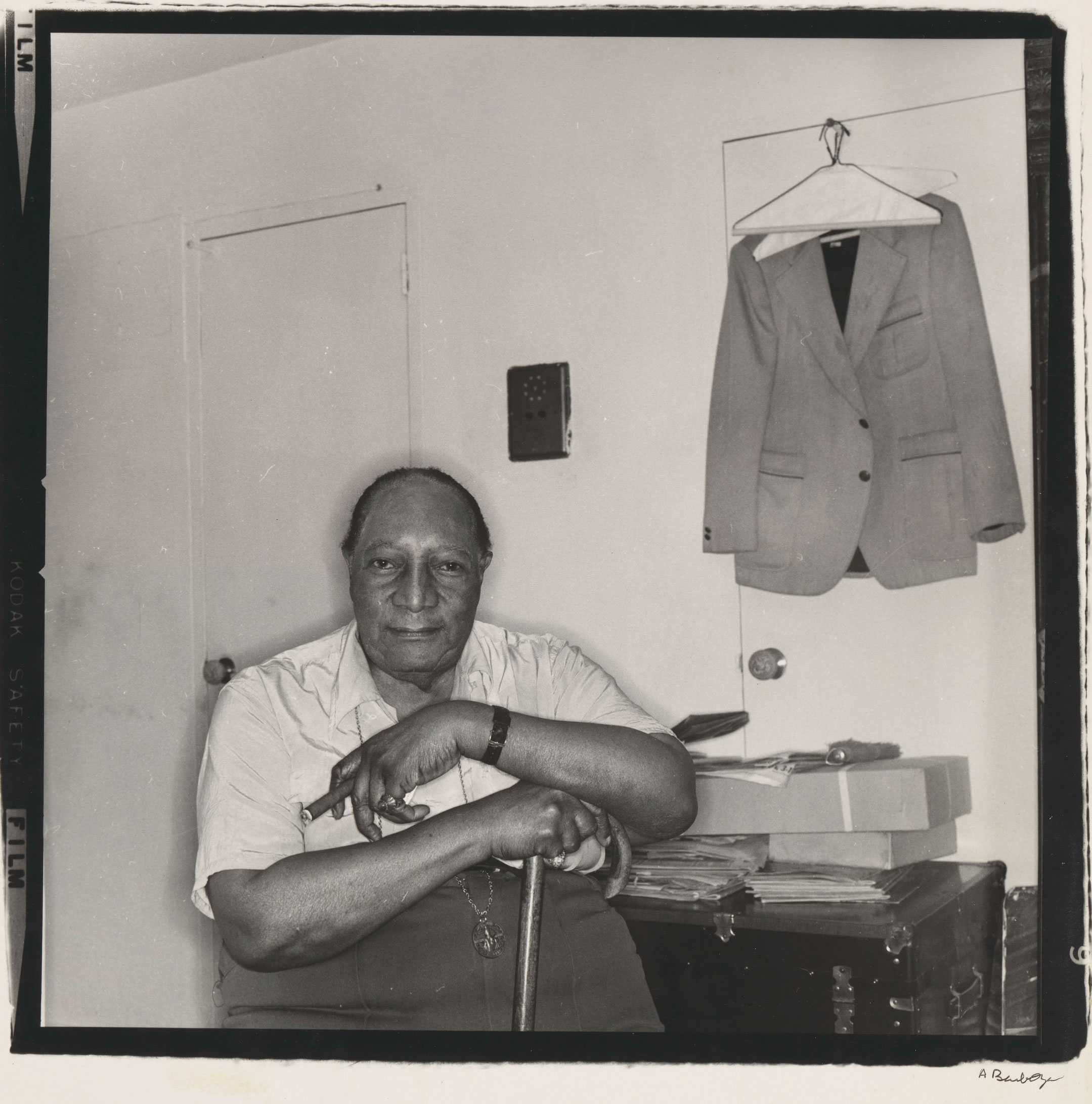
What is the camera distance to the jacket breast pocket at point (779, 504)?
1.85 meters

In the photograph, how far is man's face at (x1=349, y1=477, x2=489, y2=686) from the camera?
1.81m

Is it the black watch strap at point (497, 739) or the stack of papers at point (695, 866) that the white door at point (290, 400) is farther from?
the stack of papers at point (695, 866)

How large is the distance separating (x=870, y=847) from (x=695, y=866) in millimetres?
281

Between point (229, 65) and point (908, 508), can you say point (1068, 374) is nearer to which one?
point (908, 508)

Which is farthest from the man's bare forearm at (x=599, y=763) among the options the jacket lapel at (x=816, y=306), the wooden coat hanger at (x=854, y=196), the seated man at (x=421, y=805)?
the wooden coat hanger at (x=854, y=196)

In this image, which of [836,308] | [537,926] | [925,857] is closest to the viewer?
[537,926]

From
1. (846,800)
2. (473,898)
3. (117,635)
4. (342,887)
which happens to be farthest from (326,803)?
(846,800)

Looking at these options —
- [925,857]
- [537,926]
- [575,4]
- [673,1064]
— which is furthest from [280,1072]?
[575,4]

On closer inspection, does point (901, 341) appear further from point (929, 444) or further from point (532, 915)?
point (532, 915)

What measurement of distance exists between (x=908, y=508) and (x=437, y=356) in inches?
34.2

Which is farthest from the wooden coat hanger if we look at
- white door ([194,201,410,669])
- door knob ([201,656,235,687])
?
door knob ([201,656,235,687])

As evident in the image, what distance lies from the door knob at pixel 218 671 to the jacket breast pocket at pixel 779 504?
0.98 metres

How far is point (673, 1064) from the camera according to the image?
1726 mm
